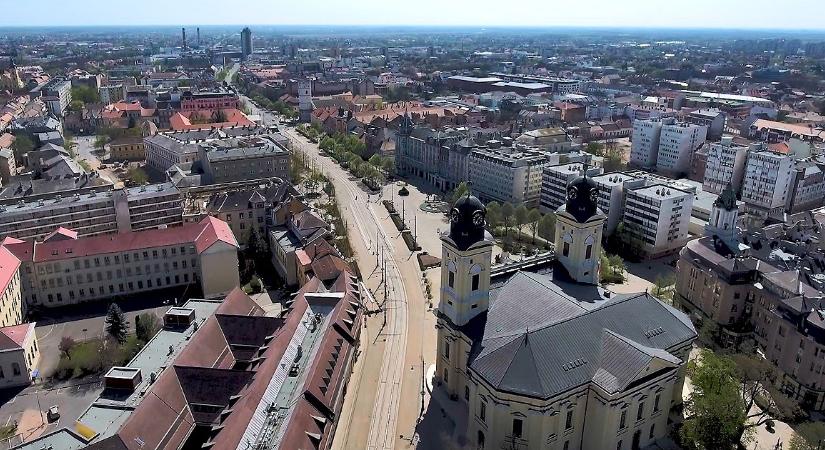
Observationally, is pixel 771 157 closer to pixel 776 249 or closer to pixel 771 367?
pixel 776 249

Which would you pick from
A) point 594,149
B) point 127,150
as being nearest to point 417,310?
point 594,149

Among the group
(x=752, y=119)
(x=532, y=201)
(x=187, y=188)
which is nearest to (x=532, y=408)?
(x=532, y=201)

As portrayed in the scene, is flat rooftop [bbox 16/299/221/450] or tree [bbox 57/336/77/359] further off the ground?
flat rooftop [bbox 16/299/221/450]

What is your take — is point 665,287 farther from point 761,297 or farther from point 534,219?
point 534,219

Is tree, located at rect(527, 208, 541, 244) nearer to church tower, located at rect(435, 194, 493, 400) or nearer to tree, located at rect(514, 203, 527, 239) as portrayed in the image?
tree, located at rect(514, 203, 527, 239)

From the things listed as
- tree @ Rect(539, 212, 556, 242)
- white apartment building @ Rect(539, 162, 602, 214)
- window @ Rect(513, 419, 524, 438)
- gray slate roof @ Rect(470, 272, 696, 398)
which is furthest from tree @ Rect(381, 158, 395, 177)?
window @ Rect(513, 419, 524, 438)

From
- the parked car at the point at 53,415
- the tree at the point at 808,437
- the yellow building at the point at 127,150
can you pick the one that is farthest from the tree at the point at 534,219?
the yellow building at the point at 127,150
